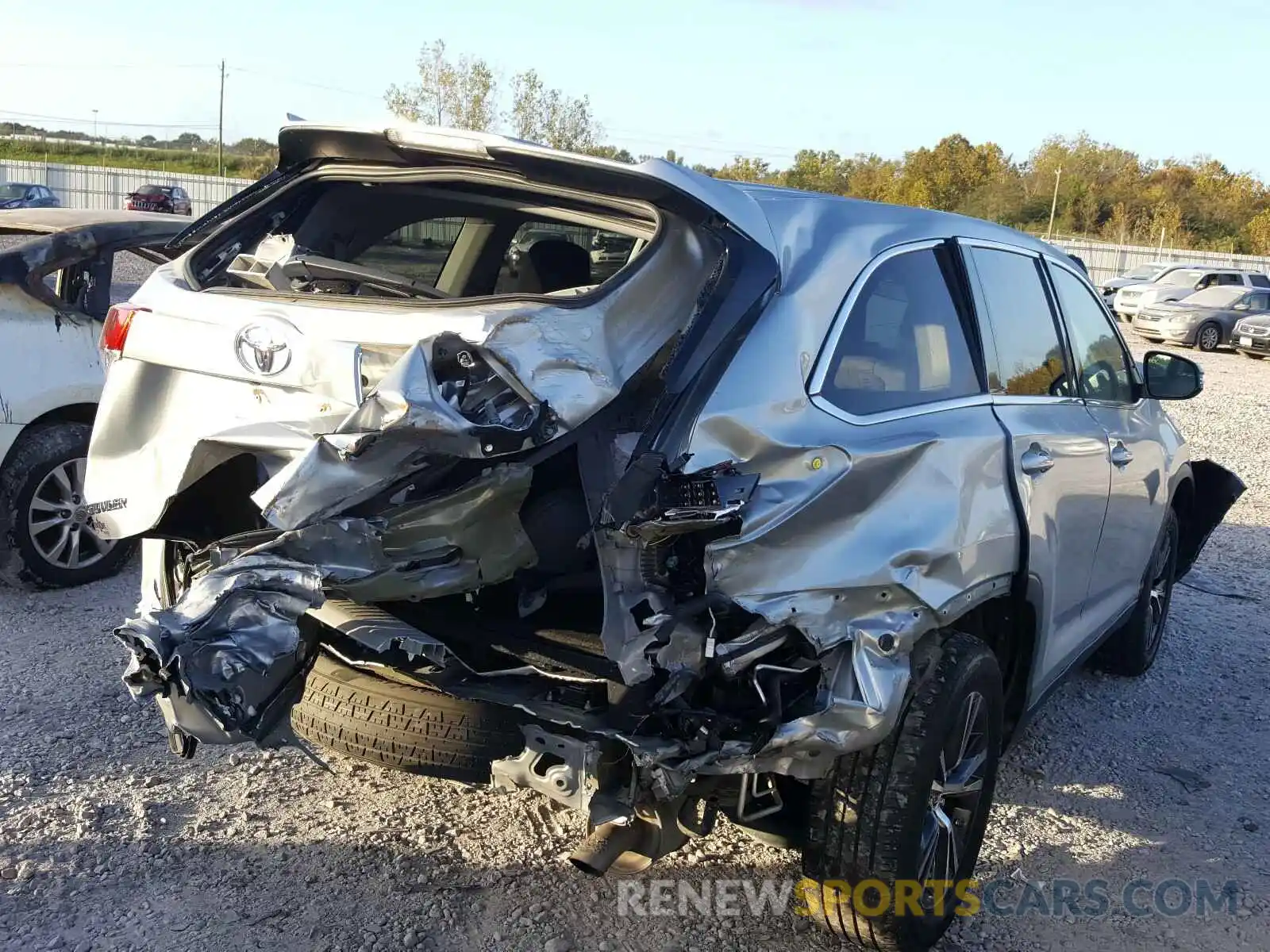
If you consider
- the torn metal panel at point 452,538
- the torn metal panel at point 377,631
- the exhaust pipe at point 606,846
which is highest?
the torn metal panel at point 452,538

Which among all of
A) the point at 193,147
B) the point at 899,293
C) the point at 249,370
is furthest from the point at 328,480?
the point at 193,147

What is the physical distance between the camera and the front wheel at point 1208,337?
74.7ft

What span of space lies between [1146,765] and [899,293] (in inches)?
93.0

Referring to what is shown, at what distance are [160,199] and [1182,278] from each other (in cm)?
3035

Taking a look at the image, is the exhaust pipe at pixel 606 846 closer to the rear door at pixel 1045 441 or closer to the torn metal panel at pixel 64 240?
the rear door at pixel 1045 441

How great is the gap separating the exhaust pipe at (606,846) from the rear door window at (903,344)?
1090 mm

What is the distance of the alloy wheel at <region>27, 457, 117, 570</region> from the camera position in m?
5.25

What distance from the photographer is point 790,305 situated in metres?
2.68

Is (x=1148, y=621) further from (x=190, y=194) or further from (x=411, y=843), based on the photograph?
(x=190, y=194)

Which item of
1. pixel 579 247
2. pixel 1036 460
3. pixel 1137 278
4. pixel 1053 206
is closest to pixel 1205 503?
pixel 1036 460

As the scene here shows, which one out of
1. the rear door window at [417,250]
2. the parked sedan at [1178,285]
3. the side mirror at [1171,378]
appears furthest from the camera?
the parked sedan at [1178,285]

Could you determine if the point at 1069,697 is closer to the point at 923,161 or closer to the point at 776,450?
the point at 776,450

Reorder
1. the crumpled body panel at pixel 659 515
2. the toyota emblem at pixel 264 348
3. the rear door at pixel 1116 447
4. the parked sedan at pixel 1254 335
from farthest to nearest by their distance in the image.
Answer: the parked sedan at pixel 1254 335 → the rear door at pixel 1116 447 → the toyota emblem at pixel 264 348 → the crumpled body panel at pixel 659 515

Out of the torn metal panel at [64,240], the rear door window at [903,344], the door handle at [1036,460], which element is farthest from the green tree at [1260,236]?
the rear door window at [903,344]
